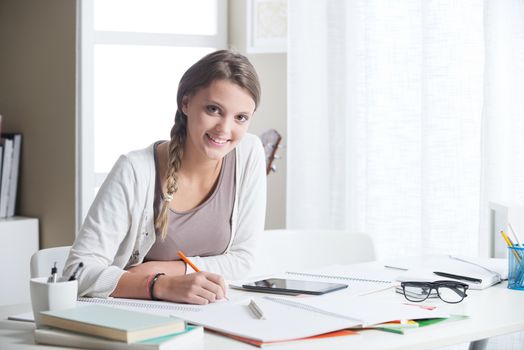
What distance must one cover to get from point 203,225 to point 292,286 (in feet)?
1.34

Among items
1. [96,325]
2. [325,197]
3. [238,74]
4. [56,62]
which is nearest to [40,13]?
[56,62]

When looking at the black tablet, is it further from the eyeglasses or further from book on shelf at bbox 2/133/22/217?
book on shelf at bbox 2/133/22/217

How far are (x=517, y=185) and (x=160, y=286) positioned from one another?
4.41 feet

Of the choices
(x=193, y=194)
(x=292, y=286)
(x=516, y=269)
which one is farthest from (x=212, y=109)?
(x=516, y=269)

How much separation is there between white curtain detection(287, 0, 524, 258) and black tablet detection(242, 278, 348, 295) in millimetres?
993

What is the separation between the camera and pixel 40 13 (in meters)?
3.38

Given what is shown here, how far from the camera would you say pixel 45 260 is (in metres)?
1.90

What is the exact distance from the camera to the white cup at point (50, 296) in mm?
1321

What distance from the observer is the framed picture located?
3.47m

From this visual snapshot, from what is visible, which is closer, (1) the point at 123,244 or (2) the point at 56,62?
(1) the point at 123,244

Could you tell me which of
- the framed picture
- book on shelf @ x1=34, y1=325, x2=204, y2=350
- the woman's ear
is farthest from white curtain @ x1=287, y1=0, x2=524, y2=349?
book on shelf @ x1=34, y1=325, x2=204, y2=350

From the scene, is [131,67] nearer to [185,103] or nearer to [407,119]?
[407,119]

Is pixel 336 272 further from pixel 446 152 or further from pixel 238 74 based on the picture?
pixel 446 152

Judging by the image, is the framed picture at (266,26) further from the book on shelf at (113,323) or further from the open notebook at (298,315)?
the book on shelf at (113,323)
